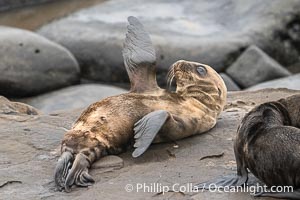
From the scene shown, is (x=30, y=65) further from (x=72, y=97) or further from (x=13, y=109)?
(x=13, y=109)

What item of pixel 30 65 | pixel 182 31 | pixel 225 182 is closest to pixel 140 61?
pixel 225 182

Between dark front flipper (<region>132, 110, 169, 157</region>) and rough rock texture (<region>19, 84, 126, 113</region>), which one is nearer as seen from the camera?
dark front flipper (<region>132, 110, 169, 157</region>)

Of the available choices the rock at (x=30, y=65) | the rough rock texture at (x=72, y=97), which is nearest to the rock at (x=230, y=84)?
the rough rock texture at (x=72, y=97)

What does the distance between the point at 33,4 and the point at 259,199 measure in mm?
12258

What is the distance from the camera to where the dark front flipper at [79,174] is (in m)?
4.37

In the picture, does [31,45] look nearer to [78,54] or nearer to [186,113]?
[78,54]

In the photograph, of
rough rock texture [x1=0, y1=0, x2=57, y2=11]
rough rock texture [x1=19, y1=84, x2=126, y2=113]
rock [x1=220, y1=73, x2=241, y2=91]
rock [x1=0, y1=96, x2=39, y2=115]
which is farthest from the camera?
rough rock texture [x1=0, y1=0, x2=57, y2=11]

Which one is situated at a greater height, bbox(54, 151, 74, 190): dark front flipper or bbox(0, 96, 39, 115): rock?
bbox(54, 151, 74, 190): dark front flipper

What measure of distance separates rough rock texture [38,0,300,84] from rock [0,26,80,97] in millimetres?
818

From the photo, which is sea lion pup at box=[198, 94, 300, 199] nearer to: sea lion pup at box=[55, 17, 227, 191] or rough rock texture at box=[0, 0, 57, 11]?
sea lion pup at box=[55, 17, 227, 191]

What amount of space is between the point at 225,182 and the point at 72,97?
5.57 m

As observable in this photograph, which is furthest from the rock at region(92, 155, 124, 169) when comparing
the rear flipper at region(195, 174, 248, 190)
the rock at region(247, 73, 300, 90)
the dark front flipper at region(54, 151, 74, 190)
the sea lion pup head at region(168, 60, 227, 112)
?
the rock at region(247, 73, 300, 90)

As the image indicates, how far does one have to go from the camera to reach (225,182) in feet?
13.8

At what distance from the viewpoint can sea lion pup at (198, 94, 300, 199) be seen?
12.8 ft
